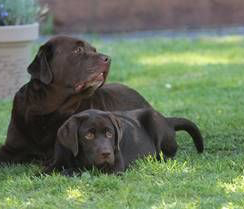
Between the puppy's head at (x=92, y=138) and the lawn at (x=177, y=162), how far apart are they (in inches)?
4.9

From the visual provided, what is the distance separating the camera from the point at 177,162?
5.87m

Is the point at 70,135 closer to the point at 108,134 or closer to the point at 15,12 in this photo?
the point at 108,134

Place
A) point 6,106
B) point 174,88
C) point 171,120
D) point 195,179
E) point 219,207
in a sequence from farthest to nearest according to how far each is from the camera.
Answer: point 174,88
point 6,106
point 171,120
point 195,179
point 219,207

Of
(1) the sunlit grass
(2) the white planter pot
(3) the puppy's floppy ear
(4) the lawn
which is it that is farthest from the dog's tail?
(1) the sunlit grass

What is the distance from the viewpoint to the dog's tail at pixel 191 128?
→ 6.54 metres

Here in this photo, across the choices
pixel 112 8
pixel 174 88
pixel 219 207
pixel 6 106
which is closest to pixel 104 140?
pixel 219 207

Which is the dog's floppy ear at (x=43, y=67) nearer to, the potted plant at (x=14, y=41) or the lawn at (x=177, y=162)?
the lawn at (x=177, y=162)

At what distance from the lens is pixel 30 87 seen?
6262 mm

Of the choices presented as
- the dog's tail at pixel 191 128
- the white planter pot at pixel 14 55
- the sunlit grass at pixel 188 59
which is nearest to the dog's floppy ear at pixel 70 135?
the dog's tail at pixel 191 128

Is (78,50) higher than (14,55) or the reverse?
higher

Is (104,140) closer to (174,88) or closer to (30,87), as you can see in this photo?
(30,87)

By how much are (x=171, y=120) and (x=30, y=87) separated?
1.17 meters

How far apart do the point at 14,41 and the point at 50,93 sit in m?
2.52

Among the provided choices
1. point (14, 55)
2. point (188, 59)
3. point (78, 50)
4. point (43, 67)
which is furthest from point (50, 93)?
point (188, 59)
